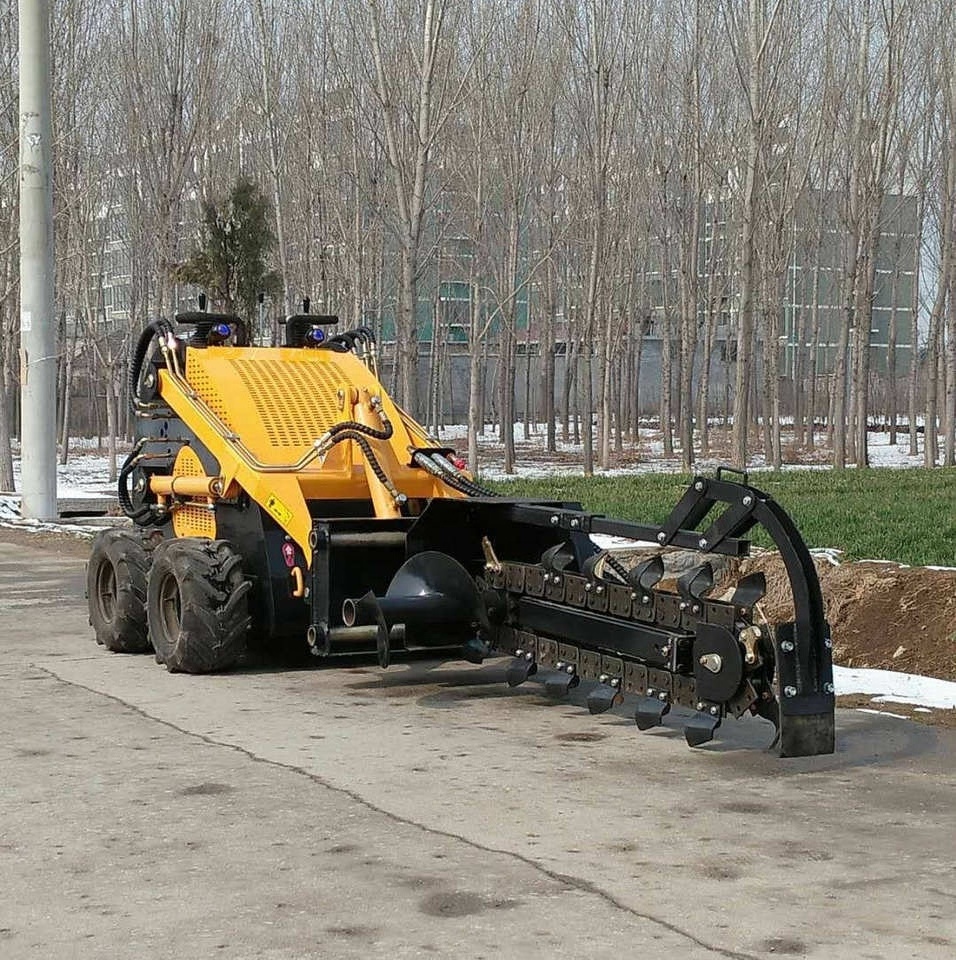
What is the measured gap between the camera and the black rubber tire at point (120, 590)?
1040cm

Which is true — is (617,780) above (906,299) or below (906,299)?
below

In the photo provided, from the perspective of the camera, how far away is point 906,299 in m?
95.2

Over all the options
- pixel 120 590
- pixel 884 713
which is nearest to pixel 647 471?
pixel 120 590

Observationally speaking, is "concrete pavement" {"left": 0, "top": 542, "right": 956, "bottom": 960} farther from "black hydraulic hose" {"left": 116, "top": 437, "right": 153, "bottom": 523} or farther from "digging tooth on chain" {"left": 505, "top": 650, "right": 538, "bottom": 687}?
"black hydraulic hose" {"left": 116, "top": 437, "right": 153, "bottom": 523}

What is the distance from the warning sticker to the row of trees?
17.2 m

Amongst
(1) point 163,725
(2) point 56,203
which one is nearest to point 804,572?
(1) point 163,725

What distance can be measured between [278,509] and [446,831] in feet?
12.0

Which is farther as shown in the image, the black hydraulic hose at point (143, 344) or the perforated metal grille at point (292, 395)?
the black hydraulic hose at point (143, 344)

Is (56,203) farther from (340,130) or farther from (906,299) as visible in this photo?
(906,299)

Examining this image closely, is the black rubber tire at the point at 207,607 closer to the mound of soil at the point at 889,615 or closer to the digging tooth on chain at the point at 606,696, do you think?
the digging tooth on chain at the point at 606,696

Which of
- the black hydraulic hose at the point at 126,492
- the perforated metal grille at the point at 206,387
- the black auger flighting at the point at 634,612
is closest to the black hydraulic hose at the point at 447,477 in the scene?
the black auger flighting at the point at 634,612

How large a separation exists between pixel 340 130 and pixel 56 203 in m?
8.43

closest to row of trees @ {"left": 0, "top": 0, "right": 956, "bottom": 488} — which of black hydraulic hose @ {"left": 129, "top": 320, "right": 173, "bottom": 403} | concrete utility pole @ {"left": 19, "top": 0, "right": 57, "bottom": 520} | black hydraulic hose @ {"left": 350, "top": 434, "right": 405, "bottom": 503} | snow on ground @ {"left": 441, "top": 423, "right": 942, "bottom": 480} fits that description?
snow on ground @ {"left": 441, "top": 423, "right": 942, "bottom": 480}

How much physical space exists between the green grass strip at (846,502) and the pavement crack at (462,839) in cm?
622
